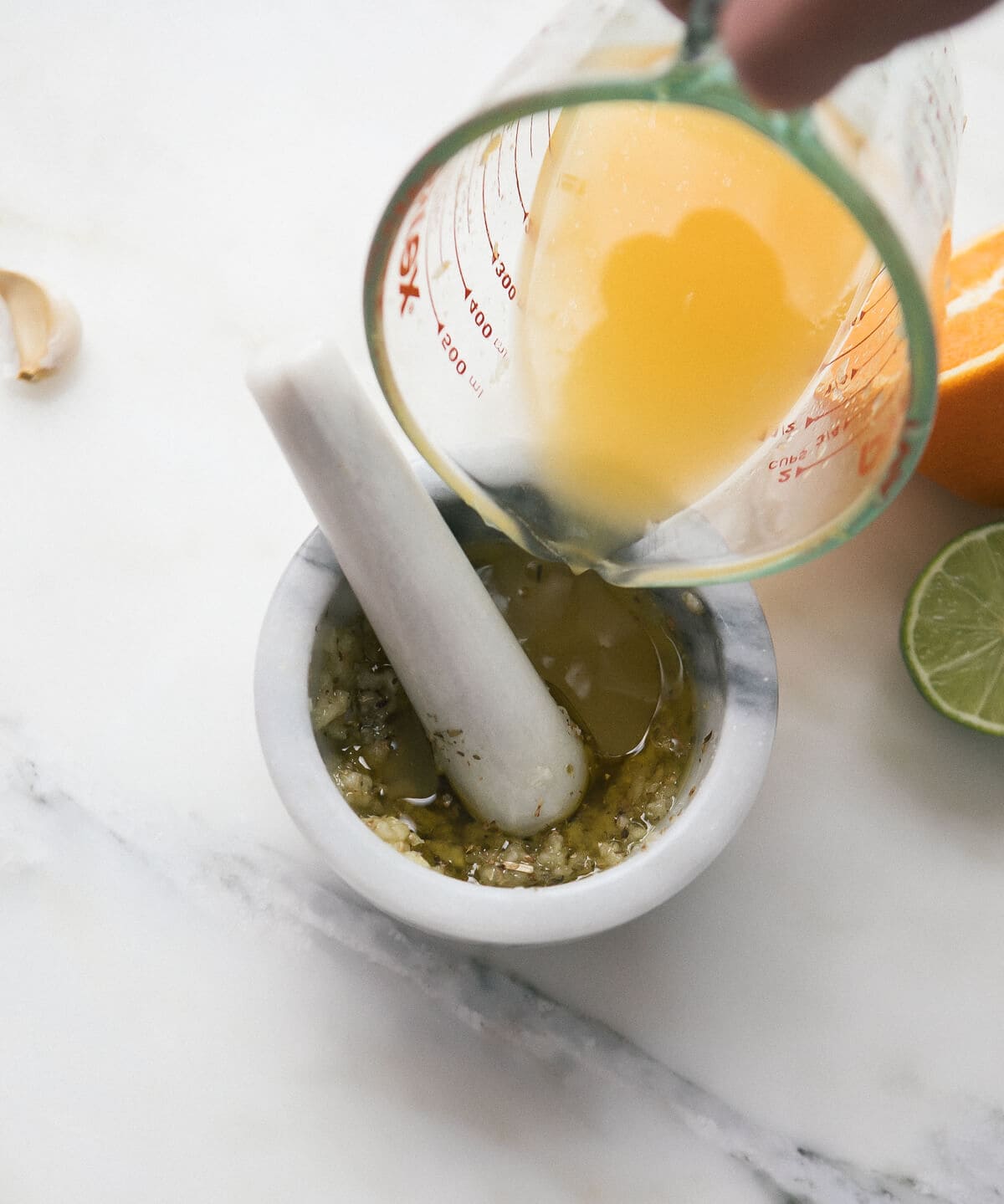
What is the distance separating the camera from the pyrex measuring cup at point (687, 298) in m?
0.54

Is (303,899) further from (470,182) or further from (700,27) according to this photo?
(700,27)

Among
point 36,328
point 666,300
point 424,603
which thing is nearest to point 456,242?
point 666,300

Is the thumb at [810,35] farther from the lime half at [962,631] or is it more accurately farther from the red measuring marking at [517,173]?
the lime half at [962,631]

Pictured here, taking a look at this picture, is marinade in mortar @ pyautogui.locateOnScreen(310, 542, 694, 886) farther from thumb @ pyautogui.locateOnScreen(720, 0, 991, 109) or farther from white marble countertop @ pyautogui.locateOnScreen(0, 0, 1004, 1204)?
thumb @ pyautogui.locateOnScreen(720, 0, 991, 109)

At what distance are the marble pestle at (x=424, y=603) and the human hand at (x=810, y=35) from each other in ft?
1.22

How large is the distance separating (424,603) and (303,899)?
326mm

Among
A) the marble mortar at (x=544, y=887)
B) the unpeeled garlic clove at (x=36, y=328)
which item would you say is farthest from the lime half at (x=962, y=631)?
the unpeeled garlic clove at (x=36, y=328)

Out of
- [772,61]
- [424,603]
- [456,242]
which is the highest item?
[772,61]

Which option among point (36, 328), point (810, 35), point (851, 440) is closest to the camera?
point (810, 35)

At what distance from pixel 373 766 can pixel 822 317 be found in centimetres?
50

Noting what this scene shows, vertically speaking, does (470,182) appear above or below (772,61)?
below

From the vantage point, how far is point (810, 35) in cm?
49

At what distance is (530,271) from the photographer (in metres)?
0.85

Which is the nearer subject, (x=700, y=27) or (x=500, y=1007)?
(x=700, y=27)
